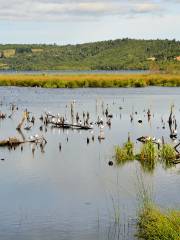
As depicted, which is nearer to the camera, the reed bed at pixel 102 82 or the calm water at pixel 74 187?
the calm water at pixel 74 187

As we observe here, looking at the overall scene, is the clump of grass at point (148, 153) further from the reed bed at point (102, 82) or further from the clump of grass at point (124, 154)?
the reed bed at point (102, 82)

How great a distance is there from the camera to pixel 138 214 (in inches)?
736

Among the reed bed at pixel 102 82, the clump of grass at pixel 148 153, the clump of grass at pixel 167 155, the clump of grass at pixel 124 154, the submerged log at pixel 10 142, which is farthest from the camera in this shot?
the reed bed at pixel 102 82

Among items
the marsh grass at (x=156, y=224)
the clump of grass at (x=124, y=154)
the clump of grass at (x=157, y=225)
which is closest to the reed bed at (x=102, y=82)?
the clump of grass at (x=124, y=154)

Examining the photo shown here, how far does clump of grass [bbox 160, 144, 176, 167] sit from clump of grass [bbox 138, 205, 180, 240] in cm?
922

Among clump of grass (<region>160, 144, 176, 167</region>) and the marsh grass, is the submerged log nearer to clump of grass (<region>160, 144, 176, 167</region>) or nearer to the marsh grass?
clump of grass (<region>160, 144, 176, 167</region>)

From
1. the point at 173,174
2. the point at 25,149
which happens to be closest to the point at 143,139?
the point at 25,149

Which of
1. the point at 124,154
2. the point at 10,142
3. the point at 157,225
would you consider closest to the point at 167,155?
the point at 124,154

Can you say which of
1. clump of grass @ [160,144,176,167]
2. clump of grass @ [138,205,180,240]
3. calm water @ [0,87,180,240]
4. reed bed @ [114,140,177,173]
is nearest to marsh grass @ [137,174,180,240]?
clump of grass @ [138,205,180,240]

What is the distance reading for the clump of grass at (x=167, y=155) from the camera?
90.8 ft

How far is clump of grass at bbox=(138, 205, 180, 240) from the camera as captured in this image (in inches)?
607

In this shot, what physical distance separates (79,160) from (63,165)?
1497 mm

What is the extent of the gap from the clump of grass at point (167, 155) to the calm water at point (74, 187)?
2.52 feet

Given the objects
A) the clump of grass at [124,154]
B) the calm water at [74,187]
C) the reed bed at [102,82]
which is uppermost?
the reed bed at [102,82]
